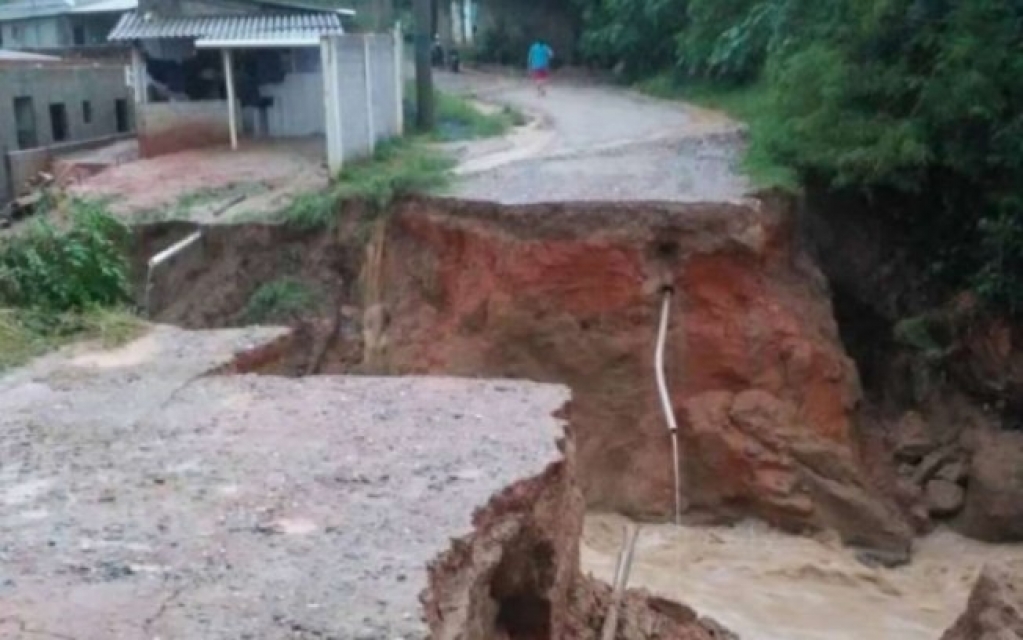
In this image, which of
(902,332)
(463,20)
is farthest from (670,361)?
(463,20)

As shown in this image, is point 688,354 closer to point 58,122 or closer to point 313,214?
point 313,214

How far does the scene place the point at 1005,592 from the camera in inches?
333

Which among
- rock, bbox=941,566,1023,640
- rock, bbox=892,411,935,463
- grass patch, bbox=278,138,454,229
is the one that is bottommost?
rock, bbox=892,411,935,463

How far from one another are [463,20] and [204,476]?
34.1 metres

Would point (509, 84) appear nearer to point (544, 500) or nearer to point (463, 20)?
point (463, 20)

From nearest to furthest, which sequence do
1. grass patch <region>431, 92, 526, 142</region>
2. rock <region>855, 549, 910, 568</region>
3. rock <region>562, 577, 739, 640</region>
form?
rock <region>562, 577, 739, 640</region> → rock <region>855, 549, 910, 568</region> → grass patch <region>431, 92, 526, 142</region>

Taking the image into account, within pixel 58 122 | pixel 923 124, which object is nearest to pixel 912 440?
pixel 923 124

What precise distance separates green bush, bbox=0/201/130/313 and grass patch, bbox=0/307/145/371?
28 centimetres

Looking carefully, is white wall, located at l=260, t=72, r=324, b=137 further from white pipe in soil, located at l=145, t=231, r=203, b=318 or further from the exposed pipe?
the exposed pipe

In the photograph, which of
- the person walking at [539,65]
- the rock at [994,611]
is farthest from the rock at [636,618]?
the person walking at [539,65]

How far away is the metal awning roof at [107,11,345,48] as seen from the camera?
65.2ft

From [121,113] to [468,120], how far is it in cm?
798

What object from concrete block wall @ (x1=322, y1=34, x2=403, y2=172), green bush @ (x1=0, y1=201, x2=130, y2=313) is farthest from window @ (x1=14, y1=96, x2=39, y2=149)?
green bush @ (x1=0, y1=201, x2=130, y2=313)

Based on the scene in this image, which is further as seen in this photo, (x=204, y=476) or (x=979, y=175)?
(x=979, y=175)
